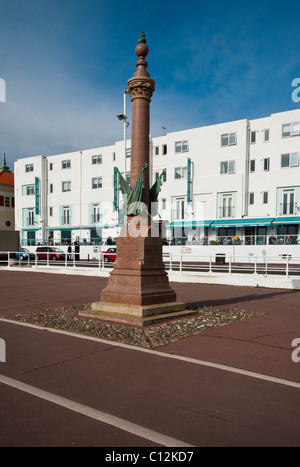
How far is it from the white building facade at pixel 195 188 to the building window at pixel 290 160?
0.09 meters

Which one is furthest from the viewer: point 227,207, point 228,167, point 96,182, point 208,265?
point 96,182

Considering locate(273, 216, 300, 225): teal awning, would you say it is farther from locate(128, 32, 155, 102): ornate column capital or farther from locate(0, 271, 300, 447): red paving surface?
locate(0, 271, 300, 447): red paving surface

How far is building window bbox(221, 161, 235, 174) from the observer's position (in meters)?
38.1

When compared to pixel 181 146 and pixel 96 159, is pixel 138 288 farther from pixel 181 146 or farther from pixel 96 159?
pixel 96 159

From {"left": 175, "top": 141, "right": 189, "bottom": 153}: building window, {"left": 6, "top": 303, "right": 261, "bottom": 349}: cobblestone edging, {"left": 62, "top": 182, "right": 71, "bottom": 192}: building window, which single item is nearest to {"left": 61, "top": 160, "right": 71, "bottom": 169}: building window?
{"left": 62, "top": 182, "right": 71, "bottom": 192}: building window

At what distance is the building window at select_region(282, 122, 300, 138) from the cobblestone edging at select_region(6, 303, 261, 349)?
29.1m

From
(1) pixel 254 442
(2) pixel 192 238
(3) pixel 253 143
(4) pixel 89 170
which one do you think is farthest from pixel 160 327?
(4) pixel 89 170

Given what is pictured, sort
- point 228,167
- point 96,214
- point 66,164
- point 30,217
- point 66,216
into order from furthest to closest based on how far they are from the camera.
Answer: point 30,217
point 66,164
point 66,216
point 96,214
point 228,167

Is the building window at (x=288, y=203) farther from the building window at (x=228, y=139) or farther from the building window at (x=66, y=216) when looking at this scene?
the building window at (x=66, y=216)

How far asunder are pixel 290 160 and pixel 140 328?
1244 inches

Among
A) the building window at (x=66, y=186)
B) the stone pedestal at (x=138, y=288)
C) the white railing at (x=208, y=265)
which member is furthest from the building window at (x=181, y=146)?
the stone pedestal at (x=138, y=288)

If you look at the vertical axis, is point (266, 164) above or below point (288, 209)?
above

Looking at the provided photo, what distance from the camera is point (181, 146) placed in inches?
1623

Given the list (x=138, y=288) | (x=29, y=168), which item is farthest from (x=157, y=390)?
(x=29, y=168)
